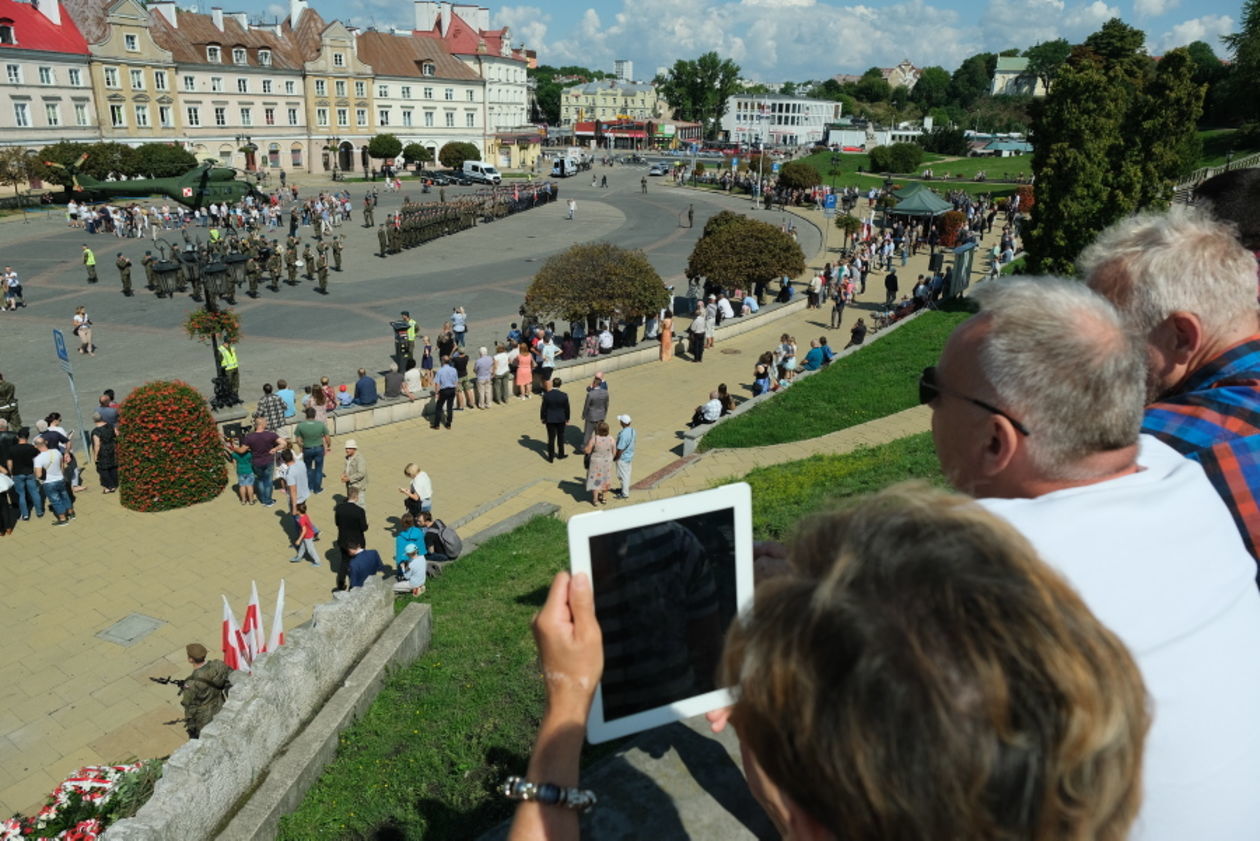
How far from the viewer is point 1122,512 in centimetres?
164

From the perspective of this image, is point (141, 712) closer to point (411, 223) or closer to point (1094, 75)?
point (1094, 75)

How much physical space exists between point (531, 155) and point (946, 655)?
94.8 m

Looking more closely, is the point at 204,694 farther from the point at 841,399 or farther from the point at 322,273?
the point at 322,273

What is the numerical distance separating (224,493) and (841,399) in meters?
11.4

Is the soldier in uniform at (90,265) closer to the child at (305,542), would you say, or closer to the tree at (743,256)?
the tree at (743,256)

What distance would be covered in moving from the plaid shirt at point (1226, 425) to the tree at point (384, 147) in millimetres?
74527

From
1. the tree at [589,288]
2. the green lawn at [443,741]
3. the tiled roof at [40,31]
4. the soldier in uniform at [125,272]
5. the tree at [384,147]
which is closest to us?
the green lawn at [443,741]

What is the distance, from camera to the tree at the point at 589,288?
22547mm

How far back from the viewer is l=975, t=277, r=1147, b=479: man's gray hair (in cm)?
192

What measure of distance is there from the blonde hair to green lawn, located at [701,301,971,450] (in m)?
13.0

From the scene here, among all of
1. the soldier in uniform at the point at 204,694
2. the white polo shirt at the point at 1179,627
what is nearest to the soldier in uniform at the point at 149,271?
the soldier in uniform at the point at 204,694

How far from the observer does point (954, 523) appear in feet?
4.04

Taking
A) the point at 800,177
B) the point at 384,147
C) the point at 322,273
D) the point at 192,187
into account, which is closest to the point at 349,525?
the point at 322,273

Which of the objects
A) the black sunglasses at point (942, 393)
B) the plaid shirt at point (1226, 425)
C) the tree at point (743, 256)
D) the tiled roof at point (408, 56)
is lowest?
the tree at point (743, 256)
